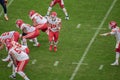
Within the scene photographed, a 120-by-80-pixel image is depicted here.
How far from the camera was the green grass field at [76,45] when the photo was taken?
18.7 m

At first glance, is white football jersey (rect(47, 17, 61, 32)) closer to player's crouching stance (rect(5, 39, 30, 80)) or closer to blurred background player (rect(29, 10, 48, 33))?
blurred background player (rect(29, 10, 48, 33))

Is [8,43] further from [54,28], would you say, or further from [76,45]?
[76,45]

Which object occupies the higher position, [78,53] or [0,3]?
[0,3]

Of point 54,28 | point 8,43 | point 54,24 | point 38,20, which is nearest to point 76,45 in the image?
point 54,28

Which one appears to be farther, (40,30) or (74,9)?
(74,9)

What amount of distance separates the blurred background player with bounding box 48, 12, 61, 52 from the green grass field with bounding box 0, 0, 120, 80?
1.26ft

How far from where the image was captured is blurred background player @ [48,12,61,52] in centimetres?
2011

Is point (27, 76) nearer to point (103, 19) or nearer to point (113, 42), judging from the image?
point (113, 42)

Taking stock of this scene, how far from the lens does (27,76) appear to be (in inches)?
728

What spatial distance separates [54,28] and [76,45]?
4.08 feet

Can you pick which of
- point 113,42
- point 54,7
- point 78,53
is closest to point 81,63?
point 78,53

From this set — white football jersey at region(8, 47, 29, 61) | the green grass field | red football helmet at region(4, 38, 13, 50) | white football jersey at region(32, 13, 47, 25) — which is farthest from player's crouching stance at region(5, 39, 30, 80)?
white football jersey at region(32, 13, 47, 25)

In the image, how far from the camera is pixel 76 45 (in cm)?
2086

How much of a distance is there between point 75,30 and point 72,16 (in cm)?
152
